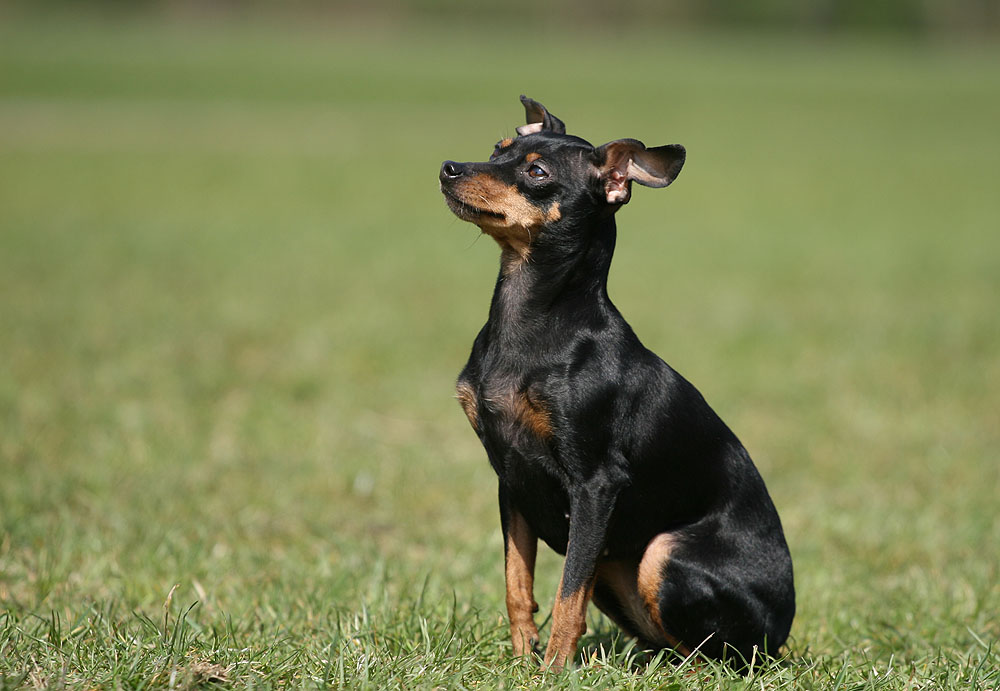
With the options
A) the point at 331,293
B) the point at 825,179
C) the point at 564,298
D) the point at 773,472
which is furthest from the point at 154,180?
the point at 564,298

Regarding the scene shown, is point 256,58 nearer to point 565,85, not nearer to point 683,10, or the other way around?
point 565,85

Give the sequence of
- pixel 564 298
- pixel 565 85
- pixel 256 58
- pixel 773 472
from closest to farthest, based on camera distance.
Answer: pixel 564 298 < pixel 773 472 < pixel 565 85 < pixel 256 58

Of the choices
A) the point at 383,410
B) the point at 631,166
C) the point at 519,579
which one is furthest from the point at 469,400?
the point at 383,410

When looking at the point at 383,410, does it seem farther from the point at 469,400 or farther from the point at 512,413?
the point at 512,413

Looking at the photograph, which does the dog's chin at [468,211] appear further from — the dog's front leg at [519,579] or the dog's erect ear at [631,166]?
the dog's front leg at [519,579]

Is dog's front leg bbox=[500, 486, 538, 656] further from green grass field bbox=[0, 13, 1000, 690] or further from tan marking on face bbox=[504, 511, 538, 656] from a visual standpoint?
green grass field bbox=[0, 13, 1000, 690]

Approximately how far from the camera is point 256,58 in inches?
1906

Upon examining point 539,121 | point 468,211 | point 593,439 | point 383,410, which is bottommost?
point 383,410

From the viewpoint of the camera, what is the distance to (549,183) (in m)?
3.38

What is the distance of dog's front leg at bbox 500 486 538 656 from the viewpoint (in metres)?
3.40

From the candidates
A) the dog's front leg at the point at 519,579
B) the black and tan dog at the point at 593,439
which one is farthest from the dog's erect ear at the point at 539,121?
the dog's front leg at the point at 519,579

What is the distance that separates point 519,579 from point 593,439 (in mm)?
520

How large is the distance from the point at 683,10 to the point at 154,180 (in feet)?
227

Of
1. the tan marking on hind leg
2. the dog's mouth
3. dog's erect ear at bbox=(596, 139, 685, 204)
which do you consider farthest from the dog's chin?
the tan marking on hind leg
